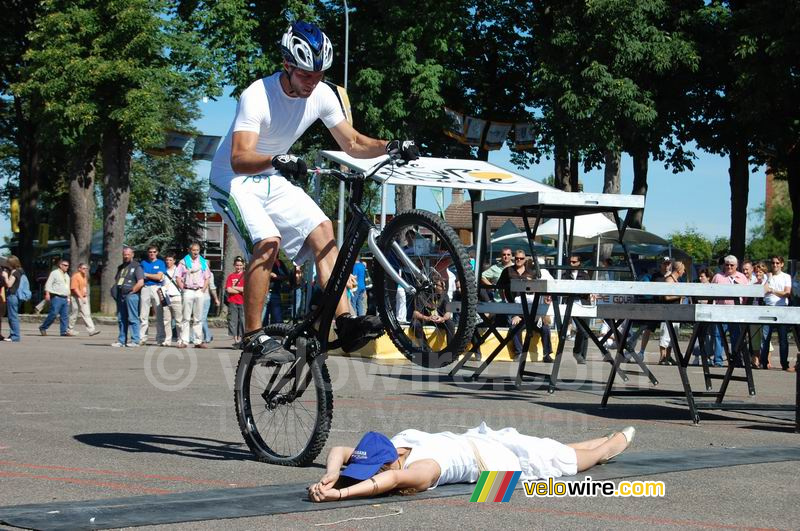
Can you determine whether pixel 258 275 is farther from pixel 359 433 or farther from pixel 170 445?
pixel 359 433

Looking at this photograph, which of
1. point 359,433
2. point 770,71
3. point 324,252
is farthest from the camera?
point 770,71

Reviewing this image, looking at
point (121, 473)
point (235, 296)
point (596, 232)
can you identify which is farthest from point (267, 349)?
point (596, 232)

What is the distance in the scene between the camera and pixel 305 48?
6.55 meters

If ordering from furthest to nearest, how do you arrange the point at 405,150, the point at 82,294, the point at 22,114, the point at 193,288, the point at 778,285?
the point at 22,114 < the point at 82,294 < the point at 193,288 < the point at 778,285 < the point at 405,150

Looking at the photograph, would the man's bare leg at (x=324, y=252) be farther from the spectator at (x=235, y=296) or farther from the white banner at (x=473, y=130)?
the white banner at (x=473, y=130)

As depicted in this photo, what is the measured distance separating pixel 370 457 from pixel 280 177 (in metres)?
2.18

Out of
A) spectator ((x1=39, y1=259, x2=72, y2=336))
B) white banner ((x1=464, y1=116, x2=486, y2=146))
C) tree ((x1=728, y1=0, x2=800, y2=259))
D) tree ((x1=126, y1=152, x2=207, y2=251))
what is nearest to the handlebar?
spectator ((x1=39, y1=259, x2=72, y2=336))

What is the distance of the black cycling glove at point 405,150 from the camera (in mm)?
6523

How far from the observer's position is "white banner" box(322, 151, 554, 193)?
16359mm

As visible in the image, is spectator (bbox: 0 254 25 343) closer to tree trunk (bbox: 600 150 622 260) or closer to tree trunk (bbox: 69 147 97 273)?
tree trunk (bbox: 69 147 97 273)

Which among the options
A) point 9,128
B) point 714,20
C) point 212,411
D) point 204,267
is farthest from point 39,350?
point 9,128

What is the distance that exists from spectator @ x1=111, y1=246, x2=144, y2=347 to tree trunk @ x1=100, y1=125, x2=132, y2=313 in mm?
12078

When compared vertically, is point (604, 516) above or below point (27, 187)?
below

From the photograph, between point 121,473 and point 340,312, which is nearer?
point 121,473
